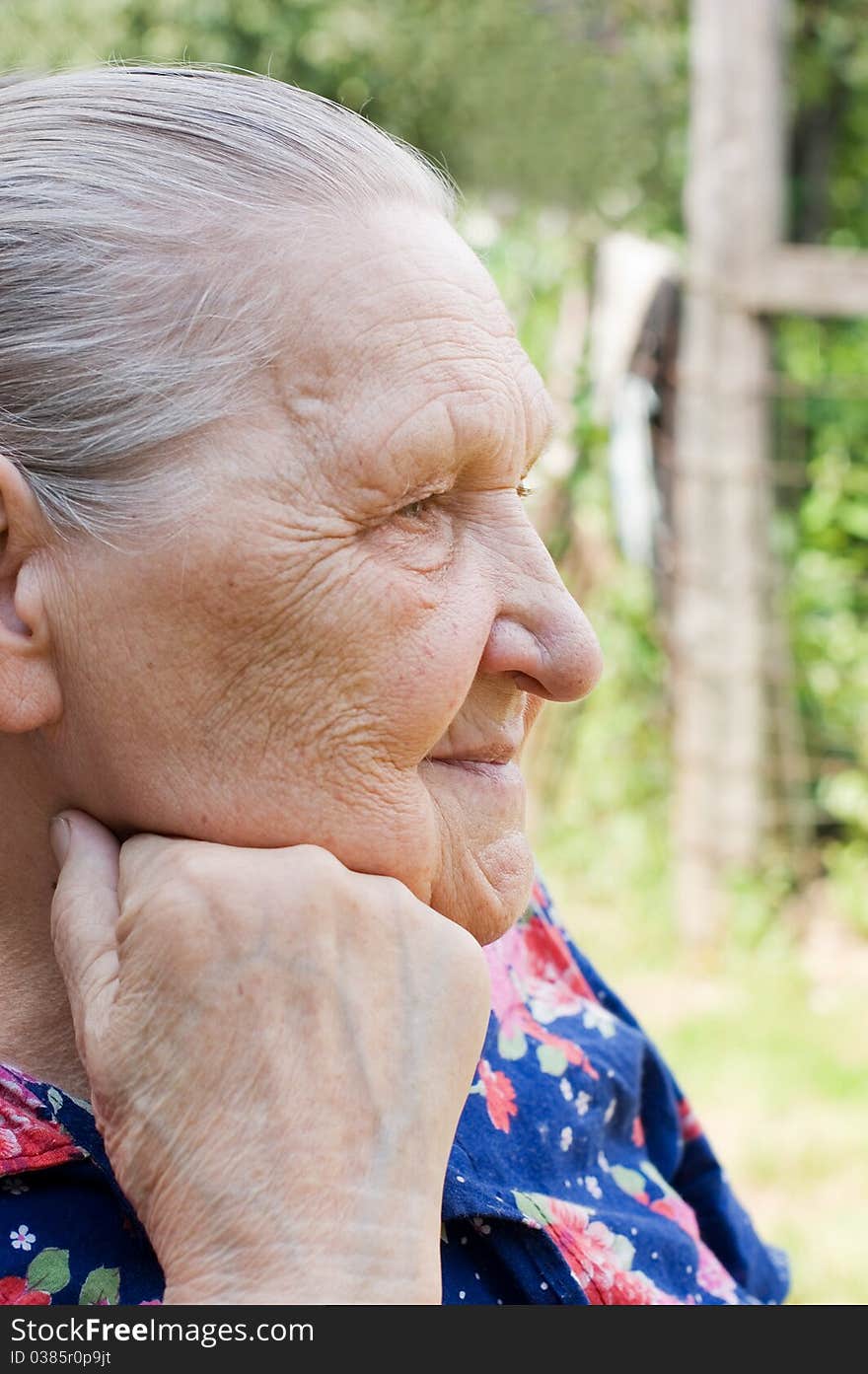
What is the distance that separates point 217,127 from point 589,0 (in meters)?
9.81

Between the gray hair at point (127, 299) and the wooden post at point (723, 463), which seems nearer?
the gray hair at point (127, 299)

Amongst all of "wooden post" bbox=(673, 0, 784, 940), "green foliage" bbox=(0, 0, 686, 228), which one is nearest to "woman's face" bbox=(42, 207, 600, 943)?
"wooden post" bbox=(673, 0, 784, 940)

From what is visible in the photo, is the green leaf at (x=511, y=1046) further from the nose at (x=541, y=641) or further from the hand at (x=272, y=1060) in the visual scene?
the nose at (x=541, y=641)

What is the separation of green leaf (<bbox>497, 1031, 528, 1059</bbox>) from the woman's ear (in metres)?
0.74

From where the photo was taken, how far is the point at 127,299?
1.43 m

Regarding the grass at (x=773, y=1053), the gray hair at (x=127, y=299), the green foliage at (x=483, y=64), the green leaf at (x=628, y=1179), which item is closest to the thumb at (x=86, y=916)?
the gray hair at (x=127, y=299)

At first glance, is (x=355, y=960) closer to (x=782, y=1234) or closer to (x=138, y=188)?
(x=138, y=188)

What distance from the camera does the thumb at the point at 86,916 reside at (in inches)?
53.9

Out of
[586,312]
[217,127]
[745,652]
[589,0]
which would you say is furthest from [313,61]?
[217,127]

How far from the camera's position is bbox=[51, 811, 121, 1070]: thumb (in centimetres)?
137

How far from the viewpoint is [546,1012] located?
76.4 inches

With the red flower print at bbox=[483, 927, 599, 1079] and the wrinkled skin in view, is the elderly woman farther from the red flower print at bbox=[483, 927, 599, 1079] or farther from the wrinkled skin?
the red flower print at bbox=[483, 927, 599, 1079]

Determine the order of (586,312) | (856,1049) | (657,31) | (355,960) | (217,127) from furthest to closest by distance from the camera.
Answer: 1. (657,31)
2. (586,312)
3. (856,1049)
4. (217,127)
5. (355,960)

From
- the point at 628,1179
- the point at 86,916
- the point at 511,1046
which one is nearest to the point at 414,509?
the point at 86,916
